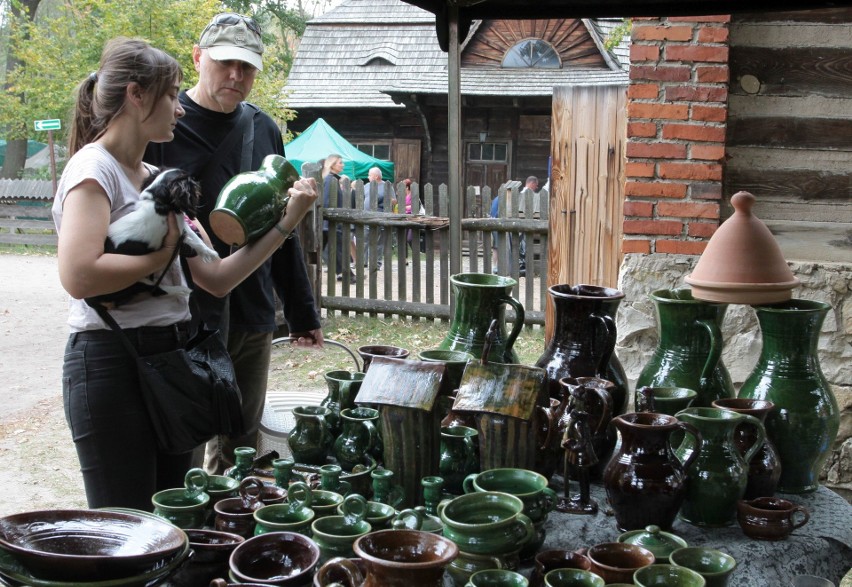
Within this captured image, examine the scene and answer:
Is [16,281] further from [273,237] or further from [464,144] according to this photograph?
[273,237]

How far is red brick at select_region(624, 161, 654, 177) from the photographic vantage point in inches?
151

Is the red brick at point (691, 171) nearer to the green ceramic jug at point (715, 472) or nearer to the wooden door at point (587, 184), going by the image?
the wooden door at point (587, 184)

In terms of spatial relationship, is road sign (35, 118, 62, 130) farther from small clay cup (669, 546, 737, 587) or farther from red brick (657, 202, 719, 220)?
small clay cup (669, 546, 737, 587)

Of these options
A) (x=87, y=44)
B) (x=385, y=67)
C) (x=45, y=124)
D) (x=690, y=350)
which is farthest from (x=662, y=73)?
(x=385, y=67)

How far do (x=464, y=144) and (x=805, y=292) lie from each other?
518 inches

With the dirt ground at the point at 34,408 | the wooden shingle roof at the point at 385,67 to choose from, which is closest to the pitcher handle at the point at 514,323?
the dirt ground at the point at 34,408

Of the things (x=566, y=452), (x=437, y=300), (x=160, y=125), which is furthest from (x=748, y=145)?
(x=437, y=300)

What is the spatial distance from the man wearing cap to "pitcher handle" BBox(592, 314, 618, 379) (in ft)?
3.94

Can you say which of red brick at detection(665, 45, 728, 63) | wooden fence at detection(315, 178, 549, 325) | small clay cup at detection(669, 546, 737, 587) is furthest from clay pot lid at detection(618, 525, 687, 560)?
wooden fence at detection(315, 178, 549, 325)

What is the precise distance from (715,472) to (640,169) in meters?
2.17

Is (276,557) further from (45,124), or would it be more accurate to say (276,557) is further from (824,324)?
(45,124)

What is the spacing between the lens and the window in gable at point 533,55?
16.8 m

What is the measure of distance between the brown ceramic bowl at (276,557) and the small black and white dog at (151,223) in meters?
0.79

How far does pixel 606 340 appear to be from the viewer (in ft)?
7.23
